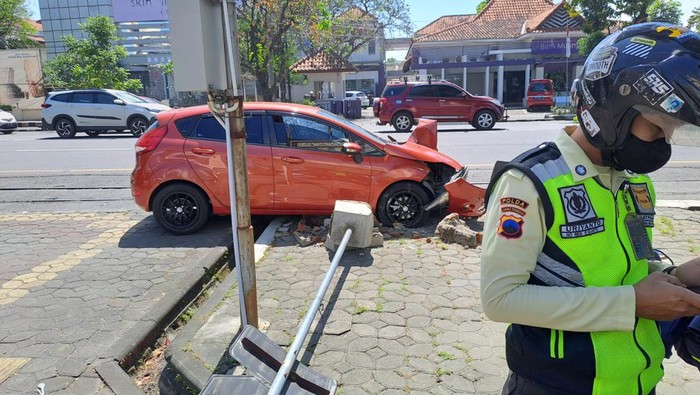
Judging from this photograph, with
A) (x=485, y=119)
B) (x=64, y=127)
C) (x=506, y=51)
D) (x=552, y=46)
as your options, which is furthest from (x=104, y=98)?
(x=552, y=46)

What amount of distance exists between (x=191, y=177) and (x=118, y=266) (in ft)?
4.45

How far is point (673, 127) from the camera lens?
1.26 metres

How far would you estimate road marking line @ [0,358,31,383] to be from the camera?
10.4ft

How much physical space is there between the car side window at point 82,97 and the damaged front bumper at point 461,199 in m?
16.0

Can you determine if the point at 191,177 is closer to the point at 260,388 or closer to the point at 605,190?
the point at 260,388

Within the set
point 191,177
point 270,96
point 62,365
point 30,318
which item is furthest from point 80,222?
point 270,96

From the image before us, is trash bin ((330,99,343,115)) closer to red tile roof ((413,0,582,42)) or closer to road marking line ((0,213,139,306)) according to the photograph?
red tile roof ((413,0,582,42))

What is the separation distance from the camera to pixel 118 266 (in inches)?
201

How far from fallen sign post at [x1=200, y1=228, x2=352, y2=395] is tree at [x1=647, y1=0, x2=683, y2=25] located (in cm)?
2144

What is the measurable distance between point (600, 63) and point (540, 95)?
2841cm

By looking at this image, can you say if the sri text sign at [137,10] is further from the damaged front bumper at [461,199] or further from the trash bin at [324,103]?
the damaged front bumper at [461,199]

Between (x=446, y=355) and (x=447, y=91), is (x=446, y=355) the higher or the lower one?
the lower one

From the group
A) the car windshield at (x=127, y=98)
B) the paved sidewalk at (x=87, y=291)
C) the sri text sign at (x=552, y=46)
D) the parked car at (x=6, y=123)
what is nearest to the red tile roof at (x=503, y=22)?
the sri text sign at (x=552, y=46)

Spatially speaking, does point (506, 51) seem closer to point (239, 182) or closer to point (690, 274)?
point (239, 182)
